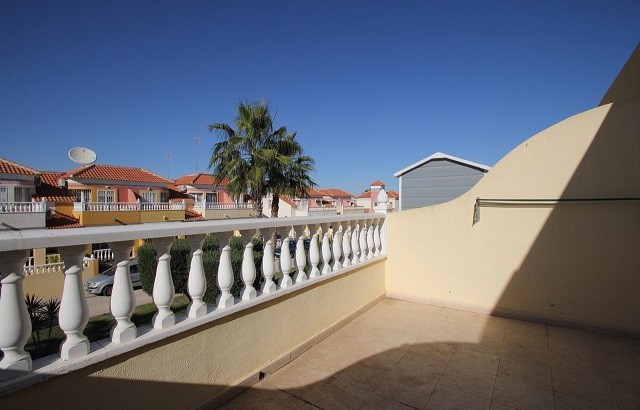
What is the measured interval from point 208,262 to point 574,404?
14.2 ft

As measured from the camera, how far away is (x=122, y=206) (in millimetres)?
23969

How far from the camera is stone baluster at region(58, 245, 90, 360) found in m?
1.48

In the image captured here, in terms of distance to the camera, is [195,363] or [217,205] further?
[217,205]

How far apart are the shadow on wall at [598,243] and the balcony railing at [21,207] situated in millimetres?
24954

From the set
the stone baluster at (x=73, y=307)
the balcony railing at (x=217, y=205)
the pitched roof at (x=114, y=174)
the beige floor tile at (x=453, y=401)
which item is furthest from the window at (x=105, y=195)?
the beige floor tile at (x=453, y=401)

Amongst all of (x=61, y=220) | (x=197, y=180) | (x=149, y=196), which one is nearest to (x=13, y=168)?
(x=61, y=220)

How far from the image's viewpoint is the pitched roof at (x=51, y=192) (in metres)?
23.8

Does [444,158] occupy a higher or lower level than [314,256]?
higher

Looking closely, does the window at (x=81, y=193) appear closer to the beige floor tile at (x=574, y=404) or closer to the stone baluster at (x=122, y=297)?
the stone baluster at (x=122, y=297)

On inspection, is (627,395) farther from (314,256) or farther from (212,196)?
(212,196)

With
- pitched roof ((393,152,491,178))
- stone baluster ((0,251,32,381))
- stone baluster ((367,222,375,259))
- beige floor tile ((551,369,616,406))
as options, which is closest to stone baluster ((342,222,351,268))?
stone baluster ((367,222,375,259))

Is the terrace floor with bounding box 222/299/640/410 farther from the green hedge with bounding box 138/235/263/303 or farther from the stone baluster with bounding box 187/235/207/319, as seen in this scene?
the green hedge with bounding box 138/235/263/303

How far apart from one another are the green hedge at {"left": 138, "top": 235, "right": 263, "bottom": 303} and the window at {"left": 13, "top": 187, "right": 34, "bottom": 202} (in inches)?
907

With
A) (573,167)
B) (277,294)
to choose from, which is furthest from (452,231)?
(277,294)
